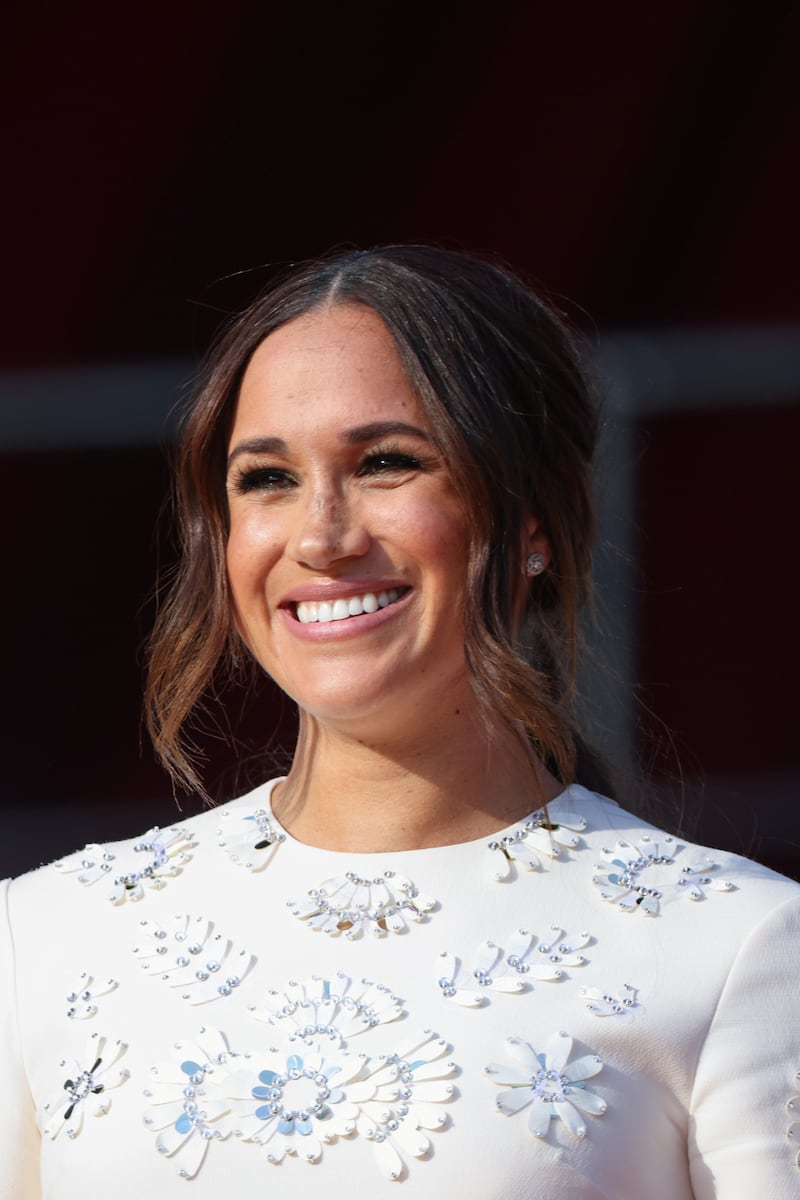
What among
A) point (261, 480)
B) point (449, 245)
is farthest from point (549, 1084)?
point (449, 245)

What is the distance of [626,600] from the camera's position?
278cm

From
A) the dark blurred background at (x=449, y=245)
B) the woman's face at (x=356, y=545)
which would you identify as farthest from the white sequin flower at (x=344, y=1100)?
the dark blurred background at (x=449, y=245)

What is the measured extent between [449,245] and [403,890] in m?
1.33

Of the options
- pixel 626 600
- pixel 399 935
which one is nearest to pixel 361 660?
pixel 399 935

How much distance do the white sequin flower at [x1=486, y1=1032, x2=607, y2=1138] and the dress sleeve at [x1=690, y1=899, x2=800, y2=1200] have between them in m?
0.10

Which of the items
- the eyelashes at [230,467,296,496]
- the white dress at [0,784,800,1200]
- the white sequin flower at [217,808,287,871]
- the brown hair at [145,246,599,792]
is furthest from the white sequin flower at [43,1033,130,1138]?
the eyelashes at [230,467,296,496]

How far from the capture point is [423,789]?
184cm

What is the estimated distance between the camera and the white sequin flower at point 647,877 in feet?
5.72

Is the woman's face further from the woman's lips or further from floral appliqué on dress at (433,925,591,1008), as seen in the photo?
floral appliqué on dress at (433,925,591,1008)

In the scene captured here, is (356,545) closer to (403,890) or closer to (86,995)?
(403,890)

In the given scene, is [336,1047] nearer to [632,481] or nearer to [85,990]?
[85,990]

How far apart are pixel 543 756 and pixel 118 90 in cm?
134

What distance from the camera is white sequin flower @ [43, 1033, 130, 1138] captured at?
5.56 feet

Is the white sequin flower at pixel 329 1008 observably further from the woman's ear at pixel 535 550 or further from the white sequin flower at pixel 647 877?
the woman's ear at pixel 535 550
